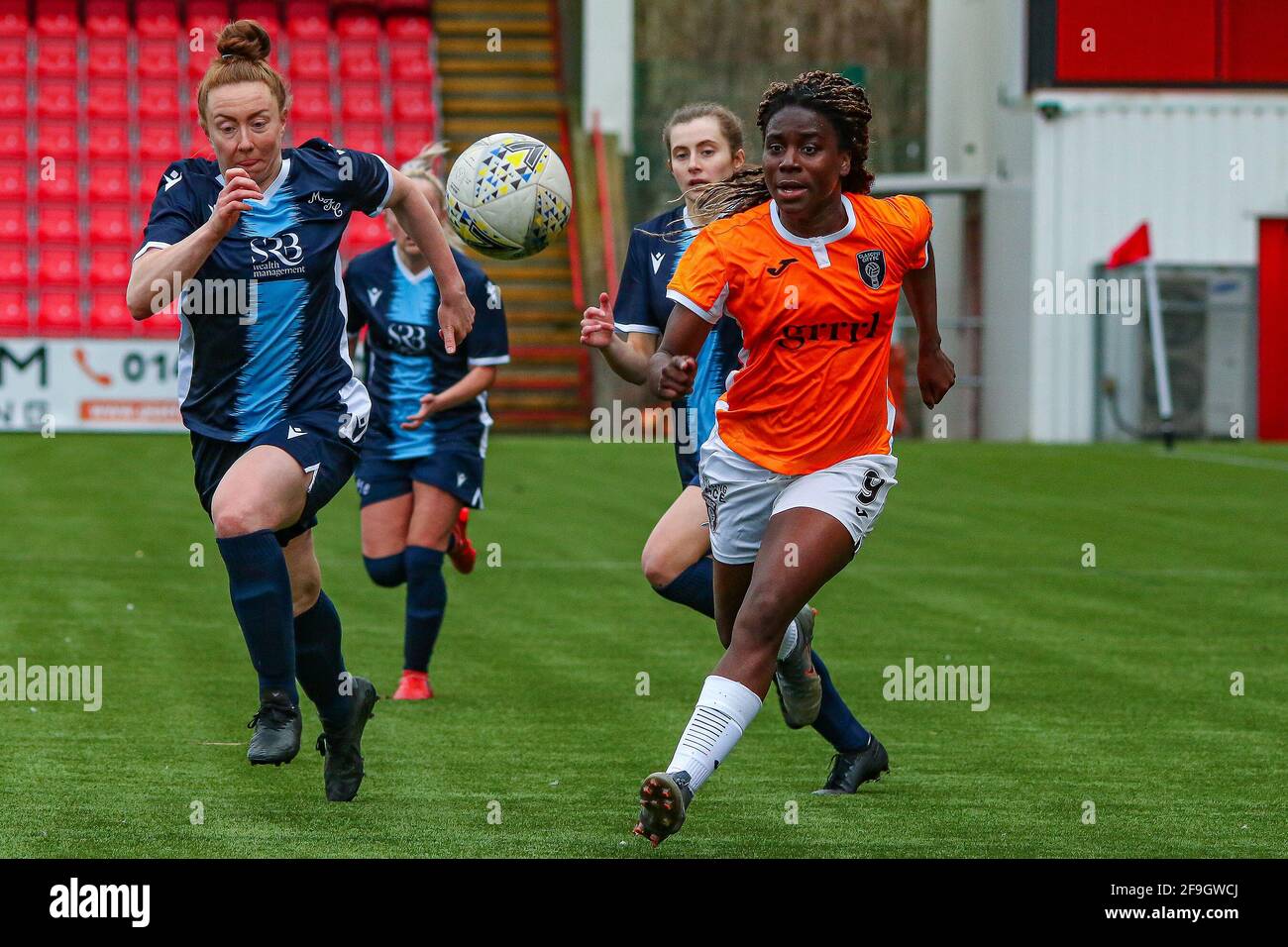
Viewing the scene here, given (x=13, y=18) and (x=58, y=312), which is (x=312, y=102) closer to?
(x=13, y=18)

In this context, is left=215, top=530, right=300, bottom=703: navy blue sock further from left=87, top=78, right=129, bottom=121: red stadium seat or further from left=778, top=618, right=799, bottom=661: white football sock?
left=87, top=78, right=129, bottom=121: red stadium seat

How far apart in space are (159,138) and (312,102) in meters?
2.26

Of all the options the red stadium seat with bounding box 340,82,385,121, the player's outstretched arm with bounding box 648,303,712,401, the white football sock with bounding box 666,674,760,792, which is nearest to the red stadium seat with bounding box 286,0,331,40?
the red stadium seat with bounding box 340,82,385,121

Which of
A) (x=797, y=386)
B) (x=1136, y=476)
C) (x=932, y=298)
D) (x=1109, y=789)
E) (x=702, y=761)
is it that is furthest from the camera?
(x=1136, y=476)

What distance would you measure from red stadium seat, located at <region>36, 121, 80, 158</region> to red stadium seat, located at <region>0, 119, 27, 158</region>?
0.65 ft

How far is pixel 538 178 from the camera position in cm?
651

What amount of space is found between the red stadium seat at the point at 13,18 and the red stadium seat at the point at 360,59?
4.54 meters

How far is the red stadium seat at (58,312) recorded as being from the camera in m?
26.0

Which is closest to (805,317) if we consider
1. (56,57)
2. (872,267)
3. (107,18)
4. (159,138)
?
(872,267)

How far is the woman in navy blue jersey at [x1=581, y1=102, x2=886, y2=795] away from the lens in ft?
20.4

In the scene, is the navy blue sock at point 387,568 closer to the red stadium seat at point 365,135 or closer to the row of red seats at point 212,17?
the red stadium seat at point 365,135
